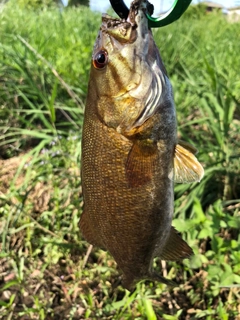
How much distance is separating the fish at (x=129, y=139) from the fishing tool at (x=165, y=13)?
3 cm

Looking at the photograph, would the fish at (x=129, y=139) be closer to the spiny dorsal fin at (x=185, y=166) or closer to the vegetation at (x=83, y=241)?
the spiny dorsal fin at (x=185, y=166)

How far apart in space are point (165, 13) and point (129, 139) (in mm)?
354

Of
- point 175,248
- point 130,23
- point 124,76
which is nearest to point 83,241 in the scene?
point 175,248

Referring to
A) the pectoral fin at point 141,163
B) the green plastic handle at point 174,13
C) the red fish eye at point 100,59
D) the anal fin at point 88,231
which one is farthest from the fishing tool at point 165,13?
the anal fin at point 88,231

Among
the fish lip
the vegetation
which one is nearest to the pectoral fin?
the fish lip

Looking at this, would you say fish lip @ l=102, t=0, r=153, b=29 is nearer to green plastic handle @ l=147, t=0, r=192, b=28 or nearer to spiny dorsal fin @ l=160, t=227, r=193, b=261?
green plastic handle @ l=147, t=0, r=192, b=28

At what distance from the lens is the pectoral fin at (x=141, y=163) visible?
1192 mm

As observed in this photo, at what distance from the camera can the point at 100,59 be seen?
3.85 feet

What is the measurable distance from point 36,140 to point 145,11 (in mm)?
2995

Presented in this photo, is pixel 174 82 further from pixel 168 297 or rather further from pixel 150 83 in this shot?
pixel 150 83

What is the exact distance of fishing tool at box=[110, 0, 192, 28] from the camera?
39.2 inches

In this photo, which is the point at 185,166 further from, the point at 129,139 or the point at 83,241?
the point at 83,241

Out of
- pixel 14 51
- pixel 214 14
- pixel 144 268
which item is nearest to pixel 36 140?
pixel 14 51

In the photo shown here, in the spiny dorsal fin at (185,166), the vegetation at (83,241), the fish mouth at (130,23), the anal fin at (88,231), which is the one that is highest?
the fish mouth at (130,23)
